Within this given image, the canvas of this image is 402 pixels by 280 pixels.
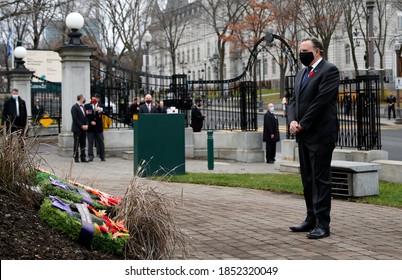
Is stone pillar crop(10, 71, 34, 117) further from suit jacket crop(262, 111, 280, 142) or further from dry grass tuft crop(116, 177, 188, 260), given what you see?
dry grass tuft crop(116, 177, 188, 260)

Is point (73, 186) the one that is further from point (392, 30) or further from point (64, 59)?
point (392, 30)

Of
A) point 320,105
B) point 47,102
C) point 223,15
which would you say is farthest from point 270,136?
point 223,15

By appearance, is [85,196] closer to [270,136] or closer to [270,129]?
[270,136]

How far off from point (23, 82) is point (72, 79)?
8.93 metres

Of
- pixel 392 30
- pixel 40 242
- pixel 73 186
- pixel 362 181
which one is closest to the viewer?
pixel 40 242

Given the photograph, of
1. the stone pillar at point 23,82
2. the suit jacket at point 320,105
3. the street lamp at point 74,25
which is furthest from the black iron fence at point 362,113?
the stone pillar at point 23,82

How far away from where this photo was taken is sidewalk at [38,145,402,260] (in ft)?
21.6

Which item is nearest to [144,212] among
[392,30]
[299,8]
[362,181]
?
[362,181]

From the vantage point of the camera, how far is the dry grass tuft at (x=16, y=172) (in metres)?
6.06

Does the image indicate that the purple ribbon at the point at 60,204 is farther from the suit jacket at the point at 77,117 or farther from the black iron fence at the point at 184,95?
the black iron fence at the point at 184,95

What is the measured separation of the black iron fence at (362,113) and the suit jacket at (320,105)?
666 centimetres

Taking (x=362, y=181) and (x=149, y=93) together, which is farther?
(x=149, y=93)

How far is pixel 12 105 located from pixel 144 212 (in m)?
14.2

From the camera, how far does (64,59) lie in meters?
21.5
